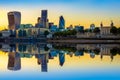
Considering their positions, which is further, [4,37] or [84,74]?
[4,37]

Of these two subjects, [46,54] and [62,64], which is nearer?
[62,64]

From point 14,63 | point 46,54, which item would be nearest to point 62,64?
point 14,63

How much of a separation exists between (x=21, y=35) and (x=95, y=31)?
153 ft

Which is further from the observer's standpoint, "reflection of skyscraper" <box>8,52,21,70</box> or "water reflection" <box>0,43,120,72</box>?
"water reflection" <box>0,43,120,72</box>

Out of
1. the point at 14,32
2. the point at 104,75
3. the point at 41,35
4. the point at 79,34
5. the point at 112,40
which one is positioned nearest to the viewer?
the point at 104,75

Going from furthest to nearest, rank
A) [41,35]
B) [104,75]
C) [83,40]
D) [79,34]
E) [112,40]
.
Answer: [41,35], [79,34], [83,40], [112,40], [104,75]

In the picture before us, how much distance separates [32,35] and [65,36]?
3720cm

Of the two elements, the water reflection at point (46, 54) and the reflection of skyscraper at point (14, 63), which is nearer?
the reflection of skyscraper at point (14, 63)

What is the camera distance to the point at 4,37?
Answer: 154875 millimetres

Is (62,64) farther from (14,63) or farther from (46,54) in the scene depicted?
(46,54)

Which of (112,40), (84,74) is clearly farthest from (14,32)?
(84,74)

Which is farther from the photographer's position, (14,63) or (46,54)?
(46,54)

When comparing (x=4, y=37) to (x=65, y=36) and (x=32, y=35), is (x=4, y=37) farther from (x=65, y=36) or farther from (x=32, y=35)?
(x=65, y=36)

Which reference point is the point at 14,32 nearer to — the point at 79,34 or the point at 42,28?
the point at 42,28
